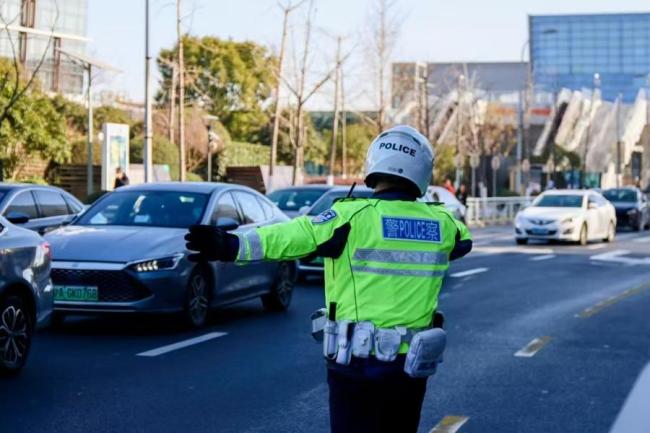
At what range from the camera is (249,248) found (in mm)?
4227

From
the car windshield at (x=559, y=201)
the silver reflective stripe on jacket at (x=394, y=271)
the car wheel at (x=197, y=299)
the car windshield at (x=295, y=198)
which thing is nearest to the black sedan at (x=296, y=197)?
the car windshield at (x=295, y=198)

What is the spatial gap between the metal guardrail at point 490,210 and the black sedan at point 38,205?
87.0 feet

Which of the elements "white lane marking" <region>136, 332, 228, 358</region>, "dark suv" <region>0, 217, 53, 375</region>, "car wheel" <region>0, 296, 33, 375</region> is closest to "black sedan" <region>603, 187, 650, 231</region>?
"white lane marking" <region>136, 332, 228, 358</region>

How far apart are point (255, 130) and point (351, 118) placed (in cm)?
1571

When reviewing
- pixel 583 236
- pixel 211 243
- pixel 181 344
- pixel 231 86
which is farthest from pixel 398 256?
pixel 231 86

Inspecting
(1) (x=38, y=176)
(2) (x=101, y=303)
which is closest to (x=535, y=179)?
(1) (x=38, y=176)

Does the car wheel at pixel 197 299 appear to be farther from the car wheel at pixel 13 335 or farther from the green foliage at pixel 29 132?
the green foliage at pixel 29 132

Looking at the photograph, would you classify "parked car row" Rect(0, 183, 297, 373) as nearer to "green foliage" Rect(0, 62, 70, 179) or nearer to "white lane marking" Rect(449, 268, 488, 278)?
"white lane marking" Rect(449, 268, 488, 278)

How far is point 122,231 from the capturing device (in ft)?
39.6

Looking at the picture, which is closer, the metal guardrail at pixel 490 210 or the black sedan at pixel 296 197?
the black sedan at pixel 296 197

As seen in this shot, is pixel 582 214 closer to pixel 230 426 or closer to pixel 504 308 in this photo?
pixel 504 308

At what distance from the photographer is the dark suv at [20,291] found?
882 centimetres

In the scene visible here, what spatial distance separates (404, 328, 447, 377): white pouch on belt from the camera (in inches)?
166

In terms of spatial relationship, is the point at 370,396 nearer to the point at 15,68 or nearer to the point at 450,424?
the point at 450,424
